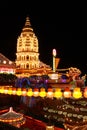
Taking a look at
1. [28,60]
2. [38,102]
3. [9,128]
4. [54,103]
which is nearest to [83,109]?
[54,103]

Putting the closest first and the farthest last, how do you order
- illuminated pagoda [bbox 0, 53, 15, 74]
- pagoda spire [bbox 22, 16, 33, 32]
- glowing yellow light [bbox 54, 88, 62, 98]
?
glowing yellow light [bbox 54, 88, 62, 98] < illuminated pagoda [bbox 0, 53, 15, 74] < pagoda spire [bbox 22, 16, 33, 32]

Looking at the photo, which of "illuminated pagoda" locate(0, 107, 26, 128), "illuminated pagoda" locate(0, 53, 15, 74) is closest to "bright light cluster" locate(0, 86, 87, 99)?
"illuminated pagoda" locate(0, 107, 26, 128)

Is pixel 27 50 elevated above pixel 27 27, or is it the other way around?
pixel 27 27

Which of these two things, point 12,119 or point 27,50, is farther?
point 27,50

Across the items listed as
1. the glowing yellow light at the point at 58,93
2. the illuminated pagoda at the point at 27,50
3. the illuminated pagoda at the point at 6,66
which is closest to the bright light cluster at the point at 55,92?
the glowing yellow light at the point at 58,93

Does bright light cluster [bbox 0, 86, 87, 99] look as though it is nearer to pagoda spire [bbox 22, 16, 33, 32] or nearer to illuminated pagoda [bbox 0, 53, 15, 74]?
illuminated pagoda [bbox 0, 53, 15, 74]

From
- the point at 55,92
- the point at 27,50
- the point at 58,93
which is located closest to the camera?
the point at 58,93

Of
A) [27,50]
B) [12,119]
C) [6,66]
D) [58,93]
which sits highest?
[27,50]

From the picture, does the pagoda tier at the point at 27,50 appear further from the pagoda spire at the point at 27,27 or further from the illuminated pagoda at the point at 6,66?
the illuminated pagoda at the point at 6,66

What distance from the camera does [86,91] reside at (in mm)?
10758

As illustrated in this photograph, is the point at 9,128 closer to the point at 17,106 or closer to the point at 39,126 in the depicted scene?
the point at 39,126

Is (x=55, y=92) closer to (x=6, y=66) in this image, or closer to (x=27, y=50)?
(x=6, y=66)

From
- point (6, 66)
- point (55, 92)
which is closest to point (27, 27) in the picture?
point (6, 66)

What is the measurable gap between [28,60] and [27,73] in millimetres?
10408
